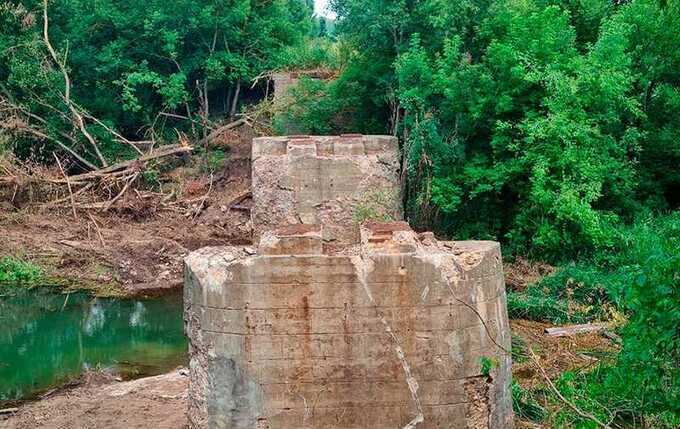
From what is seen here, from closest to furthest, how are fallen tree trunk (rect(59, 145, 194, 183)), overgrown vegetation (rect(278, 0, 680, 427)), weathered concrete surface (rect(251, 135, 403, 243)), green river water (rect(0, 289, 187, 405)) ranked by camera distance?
green river water (rect(0, 289, 187, 405)), weathered concrete surface (rect(251, 135, 403, 243)), overgrown vegetation (rect(278, 0, 680, 427)), fallen tree trunk (rect(59, 145, 194, 183))

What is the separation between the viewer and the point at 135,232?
61.6 ft

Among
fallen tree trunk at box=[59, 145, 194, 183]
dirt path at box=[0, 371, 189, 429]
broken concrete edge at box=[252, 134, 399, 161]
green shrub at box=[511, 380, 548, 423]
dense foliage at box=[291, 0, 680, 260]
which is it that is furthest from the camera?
fallen tree trunk at box=[59, 145, 194, 183]

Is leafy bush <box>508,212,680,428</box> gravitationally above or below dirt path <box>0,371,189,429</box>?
above

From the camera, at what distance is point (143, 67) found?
2269cm

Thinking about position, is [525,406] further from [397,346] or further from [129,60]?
[129,60]

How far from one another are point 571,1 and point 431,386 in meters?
13.3

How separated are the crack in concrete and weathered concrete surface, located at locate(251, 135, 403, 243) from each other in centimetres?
625

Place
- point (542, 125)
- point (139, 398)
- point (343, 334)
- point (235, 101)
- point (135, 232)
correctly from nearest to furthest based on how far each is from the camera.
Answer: point (343, 334)
point (139, 398)
point (542, 125)
point (135, 232)
point (235, 101)

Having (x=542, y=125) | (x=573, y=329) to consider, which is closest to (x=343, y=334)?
(x=573, y=329)

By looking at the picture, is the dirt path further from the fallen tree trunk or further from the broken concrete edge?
the fallen tree trunk

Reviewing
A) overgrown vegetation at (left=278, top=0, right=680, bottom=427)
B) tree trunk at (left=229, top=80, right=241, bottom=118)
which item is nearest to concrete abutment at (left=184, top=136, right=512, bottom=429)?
overgrown vegetation at (left=278, top=0, right=680, bottom=427)

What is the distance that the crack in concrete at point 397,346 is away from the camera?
694cm

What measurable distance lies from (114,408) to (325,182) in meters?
4.72

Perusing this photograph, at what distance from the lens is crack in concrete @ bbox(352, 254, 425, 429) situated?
6941 millimetres
